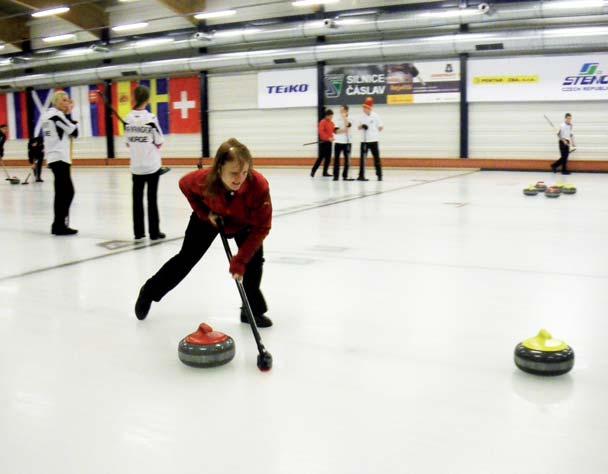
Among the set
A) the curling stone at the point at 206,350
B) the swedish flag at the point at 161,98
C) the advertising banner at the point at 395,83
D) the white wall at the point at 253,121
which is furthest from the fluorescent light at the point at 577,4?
the curling stone at the point at 206,350

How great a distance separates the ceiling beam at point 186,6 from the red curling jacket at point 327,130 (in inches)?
255

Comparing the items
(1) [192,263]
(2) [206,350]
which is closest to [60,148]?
(1) [192,263]

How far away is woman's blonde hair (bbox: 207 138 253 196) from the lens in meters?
2.73

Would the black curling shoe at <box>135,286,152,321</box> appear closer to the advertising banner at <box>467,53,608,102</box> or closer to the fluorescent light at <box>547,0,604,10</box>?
the fluorescent light at <box>547,0,604,10</box>

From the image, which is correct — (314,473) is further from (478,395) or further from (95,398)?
(95,398)

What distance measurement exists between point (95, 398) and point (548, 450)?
Answer: 165 cm

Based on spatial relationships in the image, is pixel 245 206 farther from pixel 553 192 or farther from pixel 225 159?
pixel 553 192

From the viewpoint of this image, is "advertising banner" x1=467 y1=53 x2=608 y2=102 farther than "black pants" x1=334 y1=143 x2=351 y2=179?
Yes

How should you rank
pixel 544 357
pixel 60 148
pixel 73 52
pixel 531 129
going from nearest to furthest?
pixel 544 357 → pixel 60 148 → pixel 531 129 → pixel 73 52

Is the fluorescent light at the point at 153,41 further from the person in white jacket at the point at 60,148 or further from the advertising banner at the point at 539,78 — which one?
the person in white jacket at the point at 60,148

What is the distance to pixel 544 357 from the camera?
263cm

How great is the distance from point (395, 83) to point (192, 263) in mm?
15801

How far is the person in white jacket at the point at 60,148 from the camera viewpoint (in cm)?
666

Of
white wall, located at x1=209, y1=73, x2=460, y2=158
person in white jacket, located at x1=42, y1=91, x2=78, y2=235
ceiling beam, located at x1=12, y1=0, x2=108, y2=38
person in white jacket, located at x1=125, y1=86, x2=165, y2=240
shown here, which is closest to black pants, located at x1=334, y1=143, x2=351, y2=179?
white wall, located at x1=209, y1=73, x2=460, y2=158
